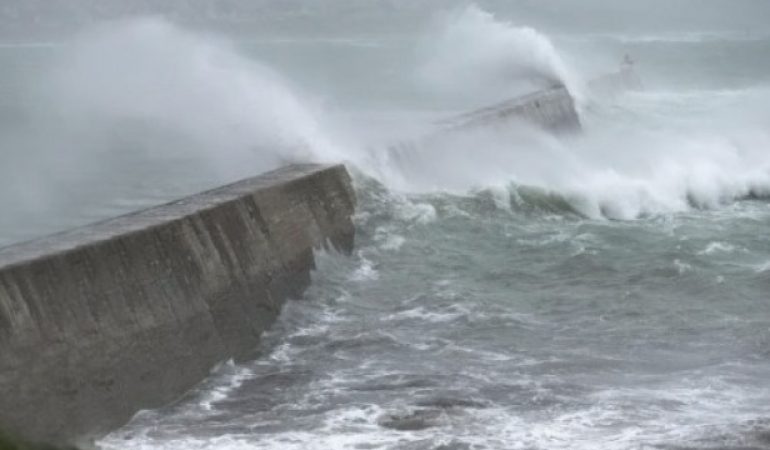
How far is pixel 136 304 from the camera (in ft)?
30.3

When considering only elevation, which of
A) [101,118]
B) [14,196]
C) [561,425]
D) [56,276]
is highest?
[101,118]

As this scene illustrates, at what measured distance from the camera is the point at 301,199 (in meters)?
12.9

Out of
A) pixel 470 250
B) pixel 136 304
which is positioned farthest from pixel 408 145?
pixel 136 304

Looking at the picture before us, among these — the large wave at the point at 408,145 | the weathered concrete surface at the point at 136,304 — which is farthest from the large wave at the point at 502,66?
the weathered concrete surface at the point at 136,304

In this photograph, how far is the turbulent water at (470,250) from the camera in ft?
27.4

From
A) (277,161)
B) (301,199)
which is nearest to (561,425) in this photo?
(301,199)

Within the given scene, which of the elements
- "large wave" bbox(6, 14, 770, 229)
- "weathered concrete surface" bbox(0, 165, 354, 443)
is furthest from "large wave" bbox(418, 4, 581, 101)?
"weathered concrete surface" bbox(0, 165, 354, 443)

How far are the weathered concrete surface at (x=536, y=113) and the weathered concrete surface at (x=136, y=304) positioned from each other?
27.6ft

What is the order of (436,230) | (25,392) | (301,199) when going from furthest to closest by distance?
(436,230) < (301,199) < (25,392)

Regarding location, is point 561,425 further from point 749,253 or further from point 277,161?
point 277,161

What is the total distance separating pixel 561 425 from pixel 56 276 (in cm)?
386

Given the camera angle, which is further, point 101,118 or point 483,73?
point 483,73

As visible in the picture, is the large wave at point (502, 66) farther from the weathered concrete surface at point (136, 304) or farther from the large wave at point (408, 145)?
the weathered concrete surface at point (136, 304)

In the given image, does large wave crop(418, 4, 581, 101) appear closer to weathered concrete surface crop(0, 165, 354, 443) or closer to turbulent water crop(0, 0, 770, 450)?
turbulent water crop(0, 0, 770, 450)
